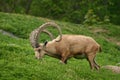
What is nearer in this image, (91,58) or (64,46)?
(64,46)

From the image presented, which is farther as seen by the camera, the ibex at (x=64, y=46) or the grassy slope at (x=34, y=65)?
the ibex at (x=64, y=46)

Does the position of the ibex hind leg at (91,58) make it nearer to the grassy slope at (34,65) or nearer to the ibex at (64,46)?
the ibex at (64,46)

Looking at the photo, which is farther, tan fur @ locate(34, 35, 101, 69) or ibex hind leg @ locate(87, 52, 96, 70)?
ibex hind leg @ locate(87, 52, 96, 70)

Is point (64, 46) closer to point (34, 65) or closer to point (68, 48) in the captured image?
point (68, 48)

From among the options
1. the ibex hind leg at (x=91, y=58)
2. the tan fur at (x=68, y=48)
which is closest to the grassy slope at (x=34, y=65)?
the ibex hind leg at (x=91, y=58)

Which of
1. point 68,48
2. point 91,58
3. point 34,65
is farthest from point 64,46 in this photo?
point 34,65

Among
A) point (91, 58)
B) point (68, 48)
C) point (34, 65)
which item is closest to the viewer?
point (34, 65)

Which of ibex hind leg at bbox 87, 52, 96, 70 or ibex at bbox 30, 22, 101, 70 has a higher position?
ibex at bbox 30, 22, 101, 70

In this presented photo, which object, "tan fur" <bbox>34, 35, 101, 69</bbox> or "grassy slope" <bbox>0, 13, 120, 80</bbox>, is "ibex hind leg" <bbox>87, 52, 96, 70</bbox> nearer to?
"tan fur" <bbox>34, 35, 101, 69</bbox>

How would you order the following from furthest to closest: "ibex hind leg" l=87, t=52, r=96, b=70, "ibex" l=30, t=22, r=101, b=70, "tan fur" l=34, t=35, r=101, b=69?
"ibex hind leg" l=87, t=52, r=96, b=70 < "tan fur" l=34, t=35, r=101, b=69 < "ibex" l=30, t=22, r=101, b=70

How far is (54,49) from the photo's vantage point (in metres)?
15.4

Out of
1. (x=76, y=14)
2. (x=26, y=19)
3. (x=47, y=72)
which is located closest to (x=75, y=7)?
(x=76, y=14)

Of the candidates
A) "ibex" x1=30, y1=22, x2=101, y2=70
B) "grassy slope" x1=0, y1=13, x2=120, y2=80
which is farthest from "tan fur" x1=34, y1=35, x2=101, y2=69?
"grassy slope" x1=0, y1=13, x2=120, y2=80

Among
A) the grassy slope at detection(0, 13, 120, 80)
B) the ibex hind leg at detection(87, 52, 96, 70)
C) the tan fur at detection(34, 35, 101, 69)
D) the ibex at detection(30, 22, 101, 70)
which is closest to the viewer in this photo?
the grassy slope at detection(0, 13, 120, 80)
